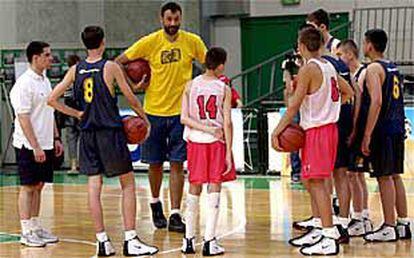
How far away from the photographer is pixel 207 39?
18625mm

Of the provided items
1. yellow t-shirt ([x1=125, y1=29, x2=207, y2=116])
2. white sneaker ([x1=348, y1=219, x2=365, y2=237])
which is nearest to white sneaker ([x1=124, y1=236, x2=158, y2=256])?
yellow t-shirt ([x1=125, y1=29, x2=207, y2=116])

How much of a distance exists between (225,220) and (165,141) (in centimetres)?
112

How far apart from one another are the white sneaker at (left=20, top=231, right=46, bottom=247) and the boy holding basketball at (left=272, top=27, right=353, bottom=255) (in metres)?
2.33

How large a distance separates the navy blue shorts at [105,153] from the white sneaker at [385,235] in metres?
2.09

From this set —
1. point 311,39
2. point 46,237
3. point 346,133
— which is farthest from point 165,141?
point 311,39

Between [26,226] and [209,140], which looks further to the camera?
[26,226]

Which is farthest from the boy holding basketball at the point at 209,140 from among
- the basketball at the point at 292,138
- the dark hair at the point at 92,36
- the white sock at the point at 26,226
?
the white sock at the point at 26,226

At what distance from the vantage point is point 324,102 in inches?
269

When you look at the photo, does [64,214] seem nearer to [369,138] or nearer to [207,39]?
[369,138]

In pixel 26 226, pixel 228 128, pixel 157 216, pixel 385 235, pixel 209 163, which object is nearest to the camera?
pixel 228 128

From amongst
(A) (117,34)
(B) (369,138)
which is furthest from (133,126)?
(A) (117,34)

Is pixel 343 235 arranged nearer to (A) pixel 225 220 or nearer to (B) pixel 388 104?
(B) pixel 388 104

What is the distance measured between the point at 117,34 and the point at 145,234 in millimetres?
9840

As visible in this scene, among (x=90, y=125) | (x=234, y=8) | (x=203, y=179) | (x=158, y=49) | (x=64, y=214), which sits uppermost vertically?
(x=234, y=8)
